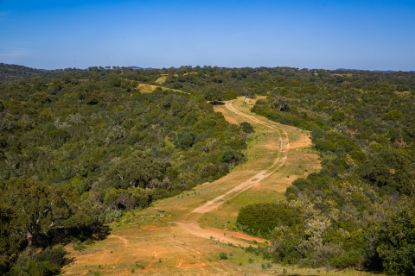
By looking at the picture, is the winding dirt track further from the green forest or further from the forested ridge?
the forested ridge

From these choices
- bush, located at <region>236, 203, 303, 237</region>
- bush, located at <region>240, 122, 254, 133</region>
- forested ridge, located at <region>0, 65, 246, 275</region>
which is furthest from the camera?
bush, located at <region>240, 122, 254, 133</region>

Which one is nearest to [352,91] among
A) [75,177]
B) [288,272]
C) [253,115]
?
[253,115]

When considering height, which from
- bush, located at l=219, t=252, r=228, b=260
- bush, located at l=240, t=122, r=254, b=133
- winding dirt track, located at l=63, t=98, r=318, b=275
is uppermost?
bush, located at l=240, t=122, r=254, b=133

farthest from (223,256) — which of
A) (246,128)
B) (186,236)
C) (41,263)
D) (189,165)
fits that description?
(246,128)

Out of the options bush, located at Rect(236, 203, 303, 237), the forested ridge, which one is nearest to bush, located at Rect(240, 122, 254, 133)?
the forested ridge

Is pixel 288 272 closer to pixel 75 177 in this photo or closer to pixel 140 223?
pixel 140 223

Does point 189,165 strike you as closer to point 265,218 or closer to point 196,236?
point 265,218

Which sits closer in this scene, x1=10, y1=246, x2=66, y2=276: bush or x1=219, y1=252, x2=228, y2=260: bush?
x1=10, y1=246, x2=66, y2=276: bush

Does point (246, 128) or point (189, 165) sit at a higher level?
point (246, 128)
